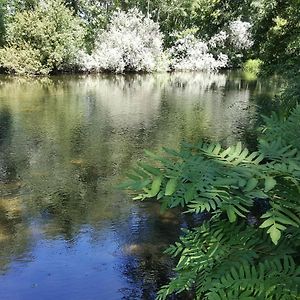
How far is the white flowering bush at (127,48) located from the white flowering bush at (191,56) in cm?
282

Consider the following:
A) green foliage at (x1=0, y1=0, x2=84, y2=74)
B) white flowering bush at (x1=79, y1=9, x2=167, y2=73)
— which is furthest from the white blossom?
green foliage at (x1=0, y1=0, x2=84, y2=74)

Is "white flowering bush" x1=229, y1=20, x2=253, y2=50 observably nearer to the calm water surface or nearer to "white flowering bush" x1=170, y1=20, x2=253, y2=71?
"white flowering bush" x1=170, y1=20, x2=253, y2=71

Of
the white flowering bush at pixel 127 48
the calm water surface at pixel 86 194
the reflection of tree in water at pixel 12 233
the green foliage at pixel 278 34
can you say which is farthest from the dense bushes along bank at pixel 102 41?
the reflection of tree in water at pixel 12 233

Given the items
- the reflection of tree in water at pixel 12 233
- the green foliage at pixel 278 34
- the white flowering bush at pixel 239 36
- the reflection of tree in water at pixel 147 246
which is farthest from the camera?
the white flowering bush at pixel 239 36

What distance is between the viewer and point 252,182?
1.31m

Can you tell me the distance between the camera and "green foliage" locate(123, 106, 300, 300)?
1.35m

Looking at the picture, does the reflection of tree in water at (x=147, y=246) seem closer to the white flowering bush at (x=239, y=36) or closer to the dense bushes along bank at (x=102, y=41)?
the dense bushes along bank at (x=102, y=41)

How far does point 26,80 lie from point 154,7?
18.9 meters

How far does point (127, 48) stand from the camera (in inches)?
1163

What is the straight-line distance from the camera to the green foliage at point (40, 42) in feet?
87.2

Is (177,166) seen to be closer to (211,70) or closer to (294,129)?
(294,129)

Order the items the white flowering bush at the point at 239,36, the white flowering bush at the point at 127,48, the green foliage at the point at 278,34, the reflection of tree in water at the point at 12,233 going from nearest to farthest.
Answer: the reflection of tree in water at the point at 12,233 → the green foliage at the point at 278,34 → the white flowering bush at the point at 127,48 → the white flowering bush at the point at 239,36

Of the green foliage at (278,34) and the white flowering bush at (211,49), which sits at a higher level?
the green foliage at (278,34)

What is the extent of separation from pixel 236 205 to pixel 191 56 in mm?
35182
